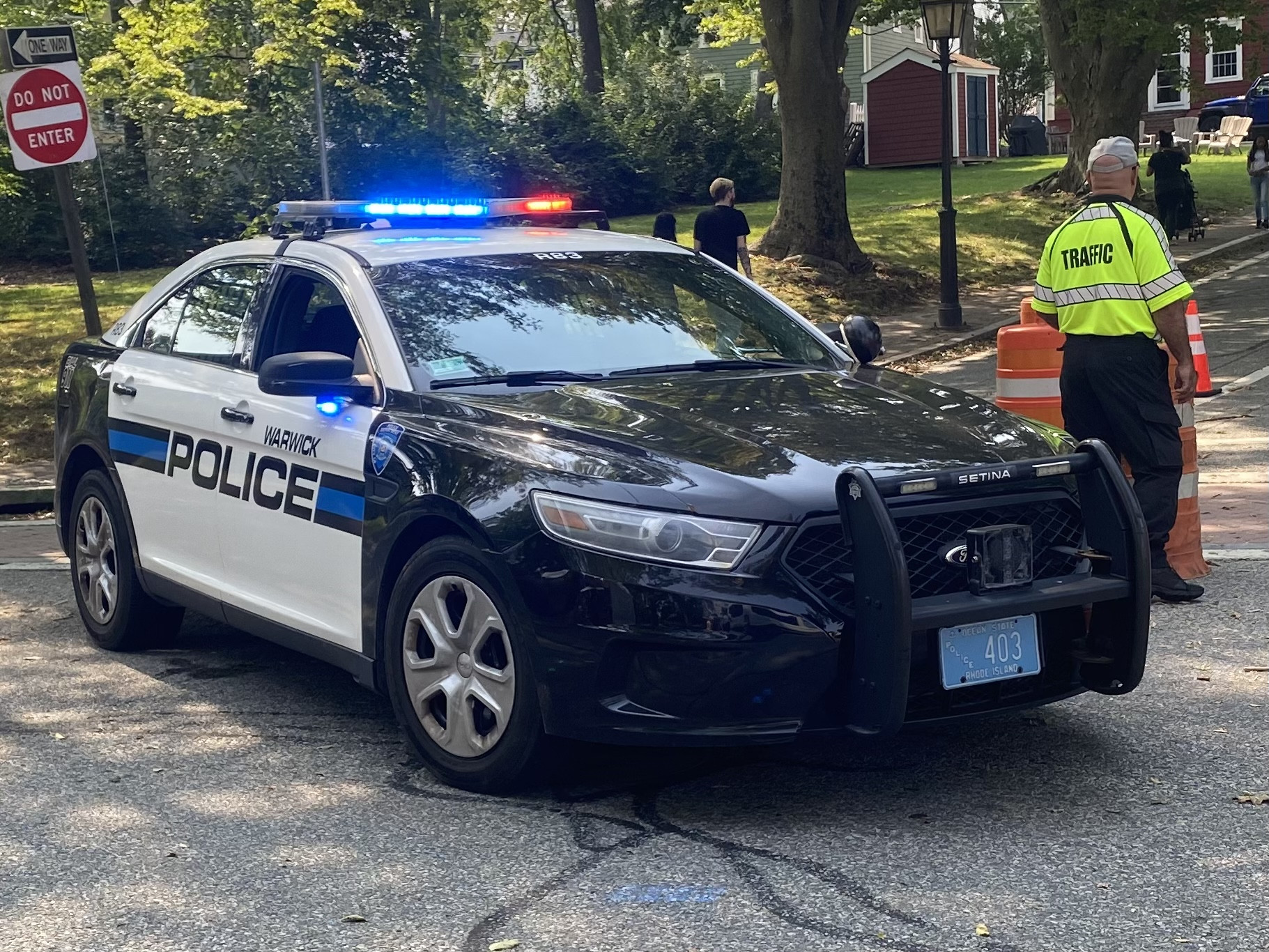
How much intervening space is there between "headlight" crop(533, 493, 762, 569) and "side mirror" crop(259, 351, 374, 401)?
1150mm

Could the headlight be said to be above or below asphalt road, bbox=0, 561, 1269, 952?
above

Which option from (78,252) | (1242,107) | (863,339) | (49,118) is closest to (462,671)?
(863,339)

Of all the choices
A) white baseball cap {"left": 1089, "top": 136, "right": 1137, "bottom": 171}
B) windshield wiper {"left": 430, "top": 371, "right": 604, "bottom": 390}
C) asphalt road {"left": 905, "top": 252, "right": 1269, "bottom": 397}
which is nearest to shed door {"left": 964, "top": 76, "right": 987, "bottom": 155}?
asphalt road {"left": 905, "top": 252, "right": 1269, "bottom": 397}

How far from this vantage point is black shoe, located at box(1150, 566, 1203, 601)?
7.29m

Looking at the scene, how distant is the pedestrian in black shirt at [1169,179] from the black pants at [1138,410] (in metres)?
19.7

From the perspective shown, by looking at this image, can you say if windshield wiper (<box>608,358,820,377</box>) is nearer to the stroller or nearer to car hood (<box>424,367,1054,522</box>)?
car hood (<box>424,367,1054,522</box>)

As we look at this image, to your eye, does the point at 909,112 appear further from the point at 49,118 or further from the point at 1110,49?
the point at 49,118

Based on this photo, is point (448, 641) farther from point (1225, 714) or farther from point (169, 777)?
point (1225, 714)

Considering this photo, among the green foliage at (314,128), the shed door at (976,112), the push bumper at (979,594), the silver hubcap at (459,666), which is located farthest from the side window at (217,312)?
the shed door at (976,112)

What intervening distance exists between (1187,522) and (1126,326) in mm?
1157

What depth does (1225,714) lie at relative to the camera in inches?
225

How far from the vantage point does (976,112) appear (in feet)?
171

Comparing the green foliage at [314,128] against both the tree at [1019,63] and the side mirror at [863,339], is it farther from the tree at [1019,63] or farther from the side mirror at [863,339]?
the tree at [1019,63]

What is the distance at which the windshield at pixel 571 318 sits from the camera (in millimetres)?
5715
